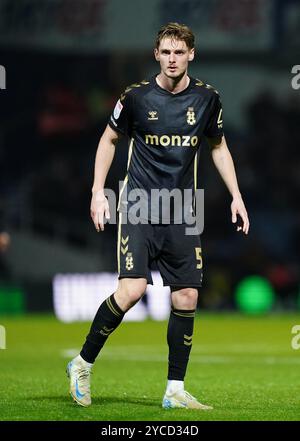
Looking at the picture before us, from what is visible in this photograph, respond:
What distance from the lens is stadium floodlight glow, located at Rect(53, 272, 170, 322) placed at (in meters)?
21.9

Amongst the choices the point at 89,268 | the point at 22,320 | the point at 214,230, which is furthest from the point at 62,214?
the point at 22,320

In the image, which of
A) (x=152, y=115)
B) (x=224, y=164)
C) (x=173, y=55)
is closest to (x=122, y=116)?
(x=152, y=115)

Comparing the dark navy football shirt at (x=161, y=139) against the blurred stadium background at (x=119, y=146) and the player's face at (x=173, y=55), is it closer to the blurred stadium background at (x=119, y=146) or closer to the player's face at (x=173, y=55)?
the player's face at (x=173, y=55)

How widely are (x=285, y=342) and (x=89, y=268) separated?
954cm

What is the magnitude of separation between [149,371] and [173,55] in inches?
183

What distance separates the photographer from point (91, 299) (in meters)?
22.1

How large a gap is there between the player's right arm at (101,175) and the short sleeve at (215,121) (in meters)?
0.59

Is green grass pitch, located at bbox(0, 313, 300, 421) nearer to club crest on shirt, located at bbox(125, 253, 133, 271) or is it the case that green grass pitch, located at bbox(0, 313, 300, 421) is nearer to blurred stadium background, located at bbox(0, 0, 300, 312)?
club crest on shirt, located at bbox(125, 253, 133, 271)

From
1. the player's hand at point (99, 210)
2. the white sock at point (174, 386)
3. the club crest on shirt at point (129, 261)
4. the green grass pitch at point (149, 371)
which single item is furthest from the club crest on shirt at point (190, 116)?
the green grass pitch at point (149, 371)

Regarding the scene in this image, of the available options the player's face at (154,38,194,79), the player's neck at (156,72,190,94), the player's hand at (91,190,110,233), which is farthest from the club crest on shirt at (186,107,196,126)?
the player's hand at (91,190,110,233)

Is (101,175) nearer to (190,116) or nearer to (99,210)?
(99,210)

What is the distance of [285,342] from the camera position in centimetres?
1630

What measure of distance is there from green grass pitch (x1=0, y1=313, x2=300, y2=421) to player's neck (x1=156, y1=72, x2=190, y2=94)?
200 centimetres
